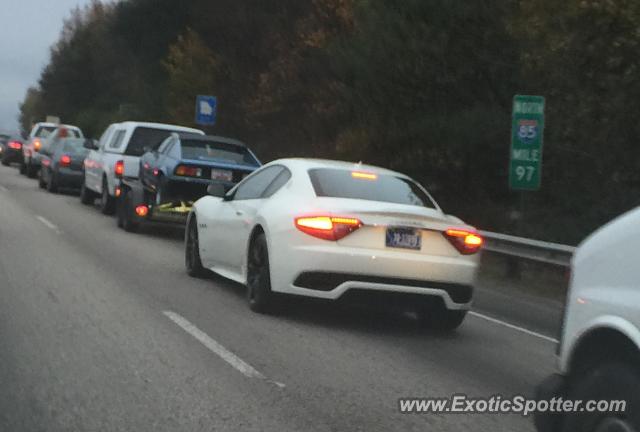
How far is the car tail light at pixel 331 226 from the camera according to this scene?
32.1ft

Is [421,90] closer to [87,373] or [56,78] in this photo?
[87,373]

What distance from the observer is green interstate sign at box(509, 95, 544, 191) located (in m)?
17.1

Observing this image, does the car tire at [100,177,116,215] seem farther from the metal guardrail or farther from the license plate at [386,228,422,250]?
the license plate at [386,228,422,250]

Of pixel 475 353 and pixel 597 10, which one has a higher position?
pixel 597 10

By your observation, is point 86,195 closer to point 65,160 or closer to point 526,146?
point 65,160

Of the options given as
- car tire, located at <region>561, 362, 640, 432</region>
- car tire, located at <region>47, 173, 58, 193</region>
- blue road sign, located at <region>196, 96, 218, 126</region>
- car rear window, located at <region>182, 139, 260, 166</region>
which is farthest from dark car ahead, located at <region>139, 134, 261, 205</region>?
car tire, located at <region>561, 362, 640, 432</region>

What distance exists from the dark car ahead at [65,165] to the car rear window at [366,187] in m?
18.4

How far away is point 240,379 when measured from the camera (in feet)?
25.2

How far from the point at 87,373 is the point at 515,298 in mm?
7824

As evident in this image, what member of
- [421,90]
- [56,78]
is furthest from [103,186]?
[56,78]

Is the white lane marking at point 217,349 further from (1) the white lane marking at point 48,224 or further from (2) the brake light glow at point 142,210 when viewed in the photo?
(1) the white lane marking at point 48,224

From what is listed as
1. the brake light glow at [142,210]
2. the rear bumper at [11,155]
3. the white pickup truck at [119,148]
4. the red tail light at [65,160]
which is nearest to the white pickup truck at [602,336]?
the brake light glow at [142,210]

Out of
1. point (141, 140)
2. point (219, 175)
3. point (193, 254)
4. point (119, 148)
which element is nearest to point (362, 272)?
point (193, 254)

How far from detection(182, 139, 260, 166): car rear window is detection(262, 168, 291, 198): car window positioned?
6723 mm
